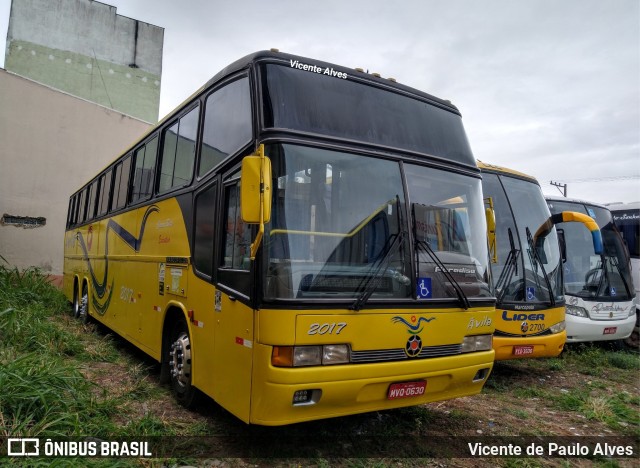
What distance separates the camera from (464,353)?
4.39 meters

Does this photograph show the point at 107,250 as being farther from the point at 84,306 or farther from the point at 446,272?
the point at 446,272

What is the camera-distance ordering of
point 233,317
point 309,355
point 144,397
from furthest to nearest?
point 144,397
point 233,317
point 309,355

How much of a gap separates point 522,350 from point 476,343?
246cm

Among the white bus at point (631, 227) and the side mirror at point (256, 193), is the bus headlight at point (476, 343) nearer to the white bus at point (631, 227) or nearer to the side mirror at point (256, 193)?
the side mirror at point (256, 193)

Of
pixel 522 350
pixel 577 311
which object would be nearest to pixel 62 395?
pixel 522 350

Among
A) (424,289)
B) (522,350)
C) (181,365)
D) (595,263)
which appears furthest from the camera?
(595,263)

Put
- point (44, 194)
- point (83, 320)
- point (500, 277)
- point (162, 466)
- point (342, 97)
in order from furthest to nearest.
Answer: point (44, 194) < point (83, 320) < point (500, 277) < point (342, 97) < point (162, 466)

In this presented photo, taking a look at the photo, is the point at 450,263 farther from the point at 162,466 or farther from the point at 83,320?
the point at 83,320

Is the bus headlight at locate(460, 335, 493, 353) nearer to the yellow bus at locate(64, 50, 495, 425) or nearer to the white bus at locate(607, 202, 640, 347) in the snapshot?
the yellow bus at locate(64, 50, 495, 425)

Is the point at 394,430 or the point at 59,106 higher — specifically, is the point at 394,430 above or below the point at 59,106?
below

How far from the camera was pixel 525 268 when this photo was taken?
697cm

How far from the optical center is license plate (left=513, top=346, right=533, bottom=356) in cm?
652

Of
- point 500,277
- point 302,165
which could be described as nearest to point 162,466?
point 302,165

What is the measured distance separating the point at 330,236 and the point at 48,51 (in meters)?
21.1
